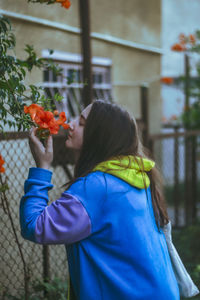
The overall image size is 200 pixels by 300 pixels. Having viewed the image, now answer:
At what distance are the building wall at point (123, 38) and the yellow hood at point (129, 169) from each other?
13.7ft

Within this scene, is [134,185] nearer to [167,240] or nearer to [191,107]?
[167,240]

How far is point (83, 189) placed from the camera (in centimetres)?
163

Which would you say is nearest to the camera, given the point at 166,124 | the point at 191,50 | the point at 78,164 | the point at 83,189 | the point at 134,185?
the point at 83,189

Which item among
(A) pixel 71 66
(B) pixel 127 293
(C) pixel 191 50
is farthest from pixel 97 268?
(C) pixel 191 50

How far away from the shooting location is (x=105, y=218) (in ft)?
5.41

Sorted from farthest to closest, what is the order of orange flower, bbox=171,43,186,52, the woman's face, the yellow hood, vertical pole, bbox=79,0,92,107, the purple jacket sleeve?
orange flower, bbox=171,43,186,52
vertical pole, bbox=79,0,92,107
the woman's face
the yellow hood
the purple jacket sleeve

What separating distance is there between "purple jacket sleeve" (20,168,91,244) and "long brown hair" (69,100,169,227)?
197 millimetres

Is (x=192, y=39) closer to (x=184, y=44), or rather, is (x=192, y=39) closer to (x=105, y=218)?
(x=184, y=44)

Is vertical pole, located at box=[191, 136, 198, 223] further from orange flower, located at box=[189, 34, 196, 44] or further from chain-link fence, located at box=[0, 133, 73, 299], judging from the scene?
chain-link fence, located at box=[0, 133, 73, 299]

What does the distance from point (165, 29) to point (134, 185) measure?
13575 mm

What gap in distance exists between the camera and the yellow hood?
1.72 m

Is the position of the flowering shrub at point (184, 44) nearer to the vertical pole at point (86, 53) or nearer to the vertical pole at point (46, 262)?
the vertical pole at point (86, 53)

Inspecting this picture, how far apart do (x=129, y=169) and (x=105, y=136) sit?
184 mm

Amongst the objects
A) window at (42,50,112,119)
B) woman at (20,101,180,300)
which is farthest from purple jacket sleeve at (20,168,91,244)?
window at (42,50,112,119)
